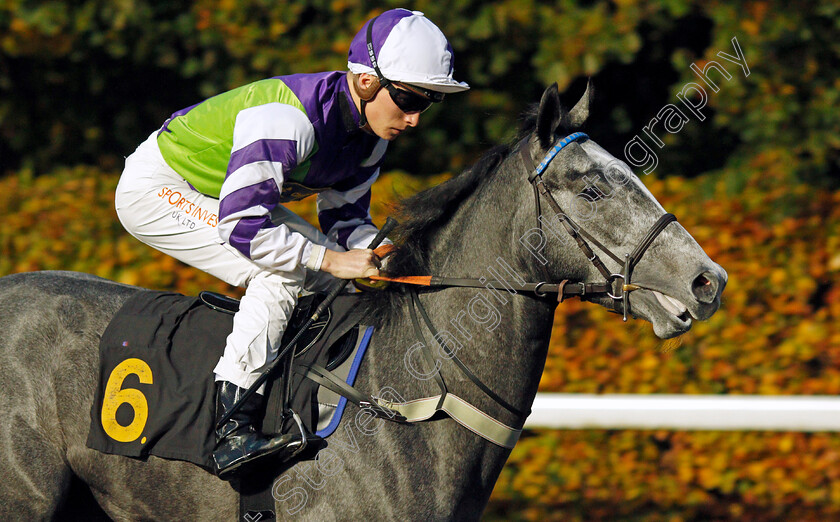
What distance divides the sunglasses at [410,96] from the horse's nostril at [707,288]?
92 cm

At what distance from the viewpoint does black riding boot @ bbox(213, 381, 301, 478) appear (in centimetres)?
234

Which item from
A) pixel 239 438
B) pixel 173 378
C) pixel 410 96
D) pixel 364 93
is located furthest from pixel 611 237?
pixel 173 378

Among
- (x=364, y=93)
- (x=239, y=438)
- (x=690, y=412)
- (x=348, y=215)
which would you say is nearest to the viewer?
(x=239, y=438)

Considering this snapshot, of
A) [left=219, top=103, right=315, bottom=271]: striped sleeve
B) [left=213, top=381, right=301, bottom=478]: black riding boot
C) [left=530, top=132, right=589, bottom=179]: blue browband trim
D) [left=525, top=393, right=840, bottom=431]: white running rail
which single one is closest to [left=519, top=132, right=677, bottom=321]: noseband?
[left=530, top=132, right=589, bottom=179]: blue browband trim

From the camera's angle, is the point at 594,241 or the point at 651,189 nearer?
the point at 594,241

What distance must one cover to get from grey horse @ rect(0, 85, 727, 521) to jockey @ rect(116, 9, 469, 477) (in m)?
0.21

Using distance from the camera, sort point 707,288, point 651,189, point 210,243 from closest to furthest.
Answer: point 707,288 < point 210,243 < point 651,189

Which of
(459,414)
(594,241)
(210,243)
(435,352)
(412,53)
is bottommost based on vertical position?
(459,414)

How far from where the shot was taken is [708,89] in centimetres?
450

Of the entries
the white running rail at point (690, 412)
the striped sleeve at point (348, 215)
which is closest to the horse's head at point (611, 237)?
the striped sleeve at point (348, 215)

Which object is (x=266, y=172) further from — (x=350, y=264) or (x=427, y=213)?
(x=427, y=213)

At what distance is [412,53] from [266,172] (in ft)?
1.83

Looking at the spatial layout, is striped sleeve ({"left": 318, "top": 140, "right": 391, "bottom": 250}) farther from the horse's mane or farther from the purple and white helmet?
the purple and white helmet

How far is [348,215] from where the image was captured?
3031mm
